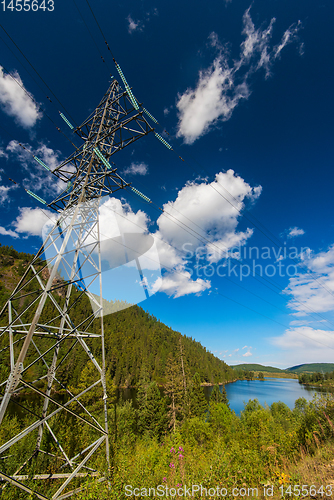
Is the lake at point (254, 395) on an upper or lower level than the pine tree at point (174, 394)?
lower

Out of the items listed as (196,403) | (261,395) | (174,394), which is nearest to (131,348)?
(261,395)

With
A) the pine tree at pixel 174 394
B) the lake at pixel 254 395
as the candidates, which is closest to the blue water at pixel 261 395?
the lake at pixel 254 395

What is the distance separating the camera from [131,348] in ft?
377

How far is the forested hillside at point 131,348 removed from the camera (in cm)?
8250

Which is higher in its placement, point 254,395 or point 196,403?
point 196,403

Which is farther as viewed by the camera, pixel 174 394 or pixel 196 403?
pixel 196 403

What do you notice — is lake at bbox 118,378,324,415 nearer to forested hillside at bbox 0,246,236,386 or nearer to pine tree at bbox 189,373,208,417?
forested hillside at bbox 0,246,236,386

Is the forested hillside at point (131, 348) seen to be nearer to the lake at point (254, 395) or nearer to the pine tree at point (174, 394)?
the lake at point (254, 395)

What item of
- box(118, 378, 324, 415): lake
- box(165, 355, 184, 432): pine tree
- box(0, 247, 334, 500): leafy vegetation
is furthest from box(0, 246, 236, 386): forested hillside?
box(165, 355, 184, 432): pine tree

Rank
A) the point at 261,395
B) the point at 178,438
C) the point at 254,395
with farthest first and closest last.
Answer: the point at 261,395, the point at 254,395, the point at 178,438

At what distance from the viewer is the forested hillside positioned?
82.5 metres

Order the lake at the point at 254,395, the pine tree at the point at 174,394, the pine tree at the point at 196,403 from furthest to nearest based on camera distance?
the lake at the point at 254,395 < the pine tree at the point at 196,403 < the pine tree at the point at 174,394

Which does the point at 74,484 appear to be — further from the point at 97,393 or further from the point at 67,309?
the point at 97,393

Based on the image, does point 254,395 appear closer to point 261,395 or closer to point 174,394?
point 261,395
